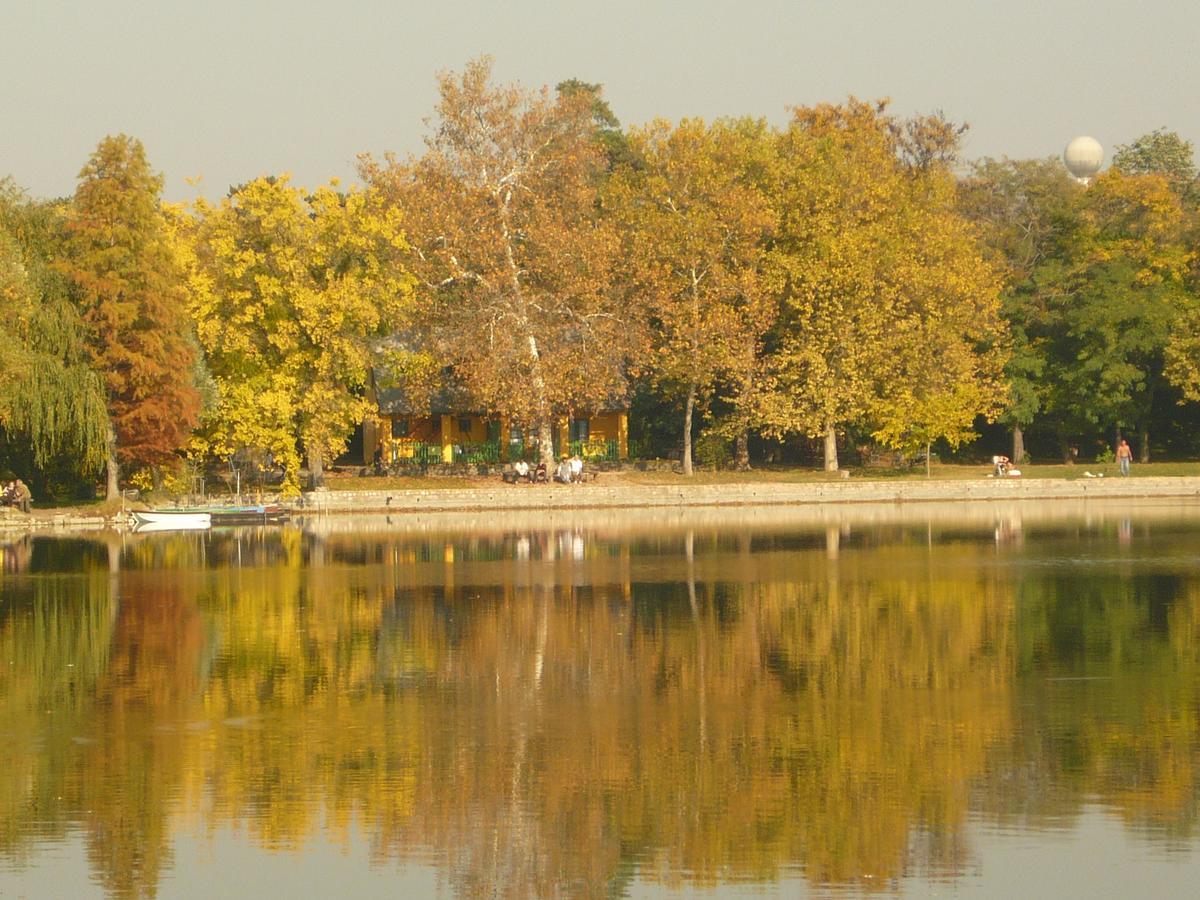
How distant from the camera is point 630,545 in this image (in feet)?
122

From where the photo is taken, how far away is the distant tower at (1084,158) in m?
91.3

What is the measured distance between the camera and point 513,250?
56188 mm

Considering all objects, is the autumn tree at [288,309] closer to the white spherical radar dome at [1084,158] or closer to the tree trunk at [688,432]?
the tree trunk at [688,432]

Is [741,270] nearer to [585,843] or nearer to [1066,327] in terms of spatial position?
[1066,327]

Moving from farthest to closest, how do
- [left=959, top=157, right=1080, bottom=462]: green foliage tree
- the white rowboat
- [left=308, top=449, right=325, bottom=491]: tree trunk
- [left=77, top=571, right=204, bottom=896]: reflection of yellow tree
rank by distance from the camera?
1. [left=959, top=157, right=1080, bottom=462]: green foliage tree
2. [left=308, top=449, right=325, bottom=491]: tree trunk
3. the white rowboat
4. [left=77, top=571, right=204, bottom=896]: reflection of yellow tree

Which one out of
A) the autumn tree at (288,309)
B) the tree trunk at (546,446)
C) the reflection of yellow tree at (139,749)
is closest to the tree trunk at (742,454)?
the tree trunk at (546,446)

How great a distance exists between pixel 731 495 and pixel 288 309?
50.7 feet

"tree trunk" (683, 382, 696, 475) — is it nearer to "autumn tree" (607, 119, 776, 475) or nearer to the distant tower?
"autumn tree" (607, 119, 776, 475)

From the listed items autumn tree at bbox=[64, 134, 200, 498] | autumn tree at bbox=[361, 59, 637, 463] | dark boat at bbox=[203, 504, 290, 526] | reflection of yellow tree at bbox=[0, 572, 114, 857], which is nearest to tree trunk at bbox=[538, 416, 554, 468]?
autumn tree at bbox=[361, 59, 637, 463]

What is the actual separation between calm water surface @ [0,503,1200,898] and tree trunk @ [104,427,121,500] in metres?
16.7

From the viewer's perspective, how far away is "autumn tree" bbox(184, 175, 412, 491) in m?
52.4

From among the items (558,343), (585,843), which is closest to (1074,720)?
(585,843)

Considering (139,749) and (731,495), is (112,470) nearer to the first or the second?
(731,495)

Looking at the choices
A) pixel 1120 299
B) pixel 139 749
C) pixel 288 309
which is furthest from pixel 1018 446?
pixel 139 749
